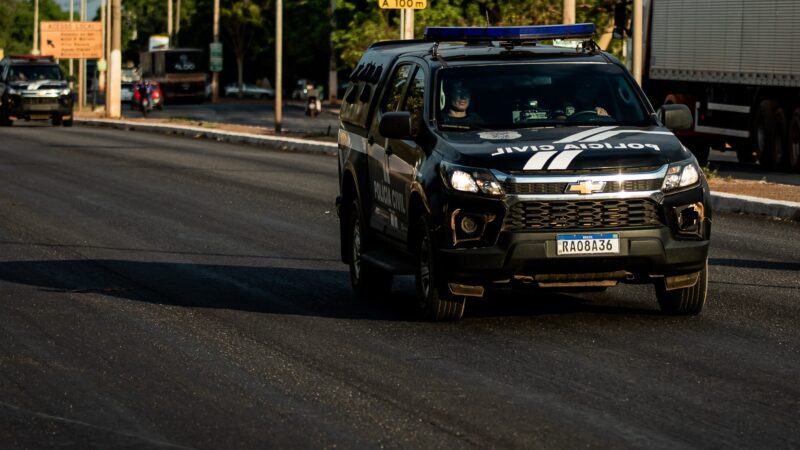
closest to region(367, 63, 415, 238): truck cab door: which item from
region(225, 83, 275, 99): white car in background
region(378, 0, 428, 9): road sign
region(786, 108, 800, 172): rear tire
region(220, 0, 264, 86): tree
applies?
region(786, 108, 800, 172): rear tire

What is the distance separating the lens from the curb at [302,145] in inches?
806

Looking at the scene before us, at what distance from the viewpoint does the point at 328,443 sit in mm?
7633

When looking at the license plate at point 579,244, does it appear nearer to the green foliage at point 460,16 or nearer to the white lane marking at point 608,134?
the white lane marking at point 608,134

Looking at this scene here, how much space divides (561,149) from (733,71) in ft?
76.6

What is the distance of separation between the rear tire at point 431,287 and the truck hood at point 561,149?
58 cm

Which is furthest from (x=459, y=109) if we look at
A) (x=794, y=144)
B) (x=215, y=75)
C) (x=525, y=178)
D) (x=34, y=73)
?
(x=215, y=75)

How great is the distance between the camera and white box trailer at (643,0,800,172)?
104 feet

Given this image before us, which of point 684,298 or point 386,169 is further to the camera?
point 386,169

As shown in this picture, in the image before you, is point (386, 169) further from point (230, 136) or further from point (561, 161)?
point (230, 136)

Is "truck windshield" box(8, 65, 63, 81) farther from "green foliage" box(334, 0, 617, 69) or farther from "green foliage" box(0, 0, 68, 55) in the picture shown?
"green foliage" box(0, 0, 68, 55)

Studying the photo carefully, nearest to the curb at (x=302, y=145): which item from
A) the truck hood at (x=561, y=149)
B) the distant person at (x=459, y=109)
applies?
the distant person at (x=459, y=109)

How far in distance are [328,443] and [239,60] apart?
109826mm

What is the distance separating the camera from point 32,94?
5500cm

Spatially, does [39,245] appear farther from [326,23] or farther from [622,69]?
[326,23]
